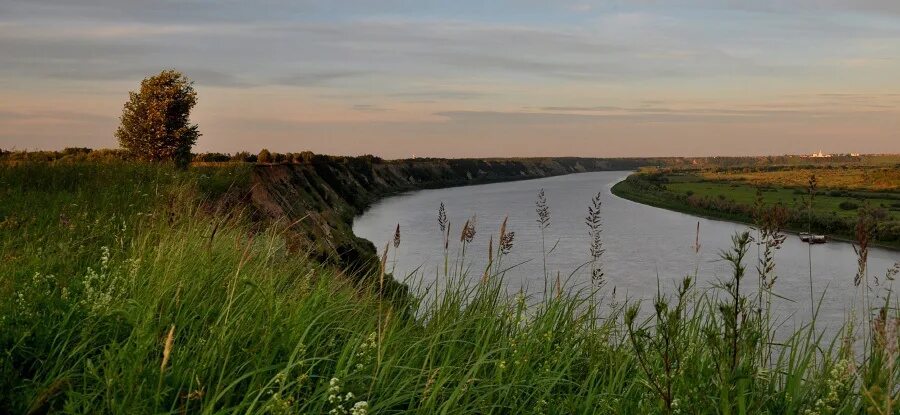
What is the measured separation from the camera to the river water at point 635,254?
3469 centimetres

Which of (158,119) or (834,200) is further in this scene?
(834,200)

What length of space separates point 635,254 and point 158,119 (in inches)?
1495

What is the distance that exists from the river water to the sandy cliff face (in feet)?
9.96

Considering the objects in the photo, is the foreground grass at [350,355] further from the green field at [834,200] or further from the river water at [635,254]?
the green field at [834,200]

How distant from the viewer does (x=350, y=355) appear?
5.61 meters

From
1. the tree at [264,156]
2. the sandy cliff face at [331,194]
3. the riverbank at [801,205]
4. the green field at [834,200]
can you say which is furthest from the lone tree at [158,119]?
the green field at [834,200]

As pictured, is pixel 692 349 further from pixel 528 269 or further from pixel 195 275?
pixel 528 269

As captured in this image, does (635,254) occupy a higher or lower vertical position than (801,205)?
lower

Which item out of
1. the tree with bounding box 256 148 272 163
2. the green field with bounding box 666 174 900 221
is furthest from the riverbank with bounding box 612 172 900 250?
the tree with bounding box 256 148 272 163

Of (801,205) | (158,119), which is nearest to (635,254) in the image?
(801,205)

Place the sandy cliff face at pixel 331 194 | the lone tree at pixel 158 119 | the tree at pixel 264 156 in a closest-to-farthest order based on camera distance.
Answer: the sandy cliff face at pixel 331 194, the lone tree at pixel 158 119, the tree at pixel 264 156

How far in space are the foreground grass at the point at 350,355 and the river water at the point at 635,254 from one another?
46.7ft

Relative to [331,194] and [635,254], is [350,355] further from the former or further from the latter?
[331,194]

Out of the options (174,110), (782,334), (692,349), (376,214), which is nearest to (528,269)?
(782,334)
